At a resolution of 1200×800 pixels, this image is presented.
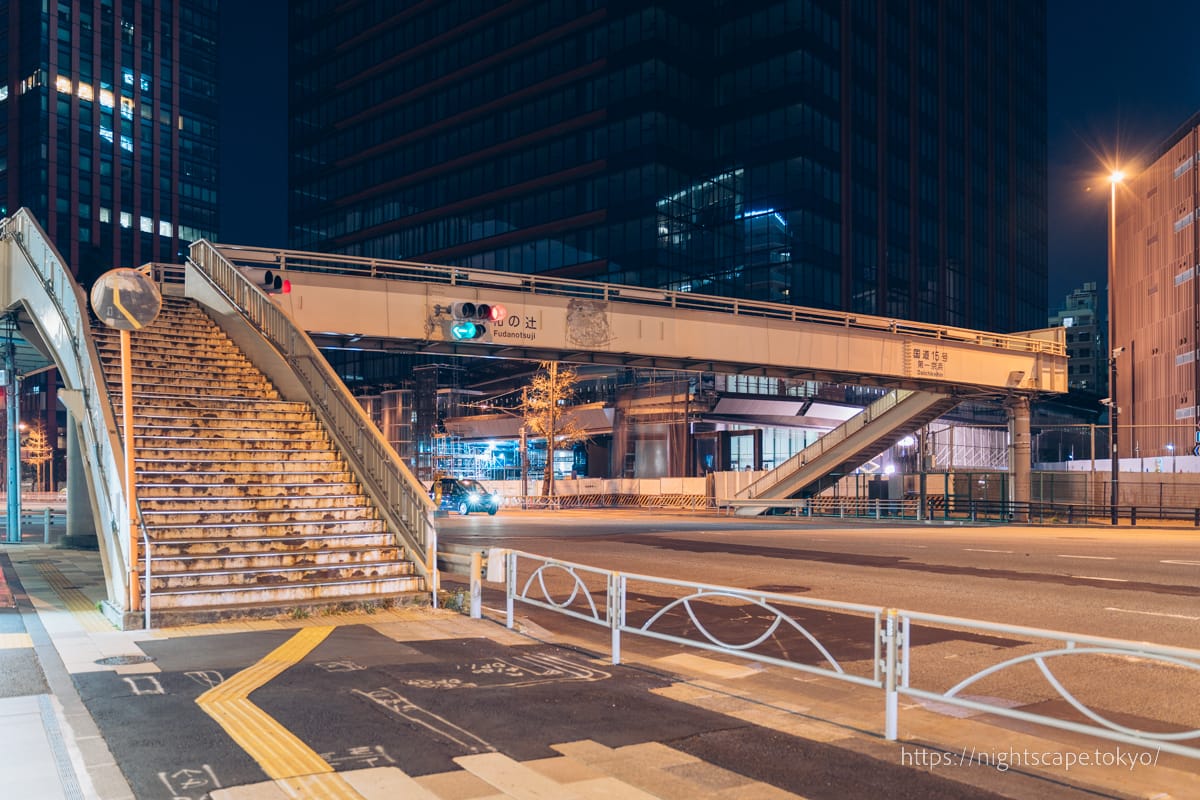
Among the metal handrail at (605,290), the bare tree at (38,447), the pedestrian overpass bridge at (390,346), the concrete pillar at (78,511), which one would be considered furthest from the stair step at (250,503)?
the bare tree at (38,447)

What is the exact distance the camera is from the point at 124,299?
11125mm

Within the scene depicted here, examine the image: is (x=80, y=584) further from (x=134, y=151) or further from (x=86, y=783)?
(x=134, y=151)

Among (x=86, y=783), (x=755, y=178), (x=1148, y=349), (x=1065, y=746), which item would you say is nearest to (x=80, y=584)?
(x=86, y=783)

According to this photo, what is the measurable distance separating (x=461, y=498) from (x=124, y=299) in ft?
109

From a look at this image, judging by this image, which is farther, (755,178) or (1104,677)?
(755,178)

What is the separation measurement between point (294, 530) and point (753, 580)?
826 cm

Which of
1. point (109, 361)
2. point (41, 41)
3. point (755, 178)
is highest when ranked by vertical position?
point (41, 41)

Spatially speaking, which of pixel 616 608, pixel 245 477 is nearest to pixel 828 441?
pixel 245 477

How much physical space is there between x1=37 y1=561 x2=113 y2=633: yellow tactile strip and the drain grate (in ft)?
5.89

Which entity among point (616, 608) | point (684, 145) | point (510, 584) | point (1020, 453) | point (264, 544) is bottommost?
point (510, 584)

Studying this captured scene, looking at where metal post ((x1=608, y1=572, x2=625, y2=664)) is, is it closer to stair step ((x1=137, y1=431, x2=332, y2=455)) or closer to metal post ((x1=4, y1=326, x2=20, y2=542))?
stair step ((x1=137, y1=431, x2=332, y2=455))

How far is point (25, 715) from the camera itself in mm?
7359

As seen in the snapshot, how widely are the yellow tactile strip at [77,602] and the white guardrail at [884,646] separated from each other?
15.6 feet

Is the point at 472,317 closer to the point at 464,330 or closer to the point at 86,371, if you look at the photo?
the point at 464,330
